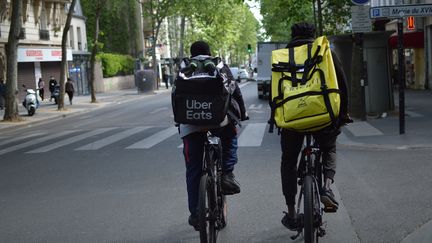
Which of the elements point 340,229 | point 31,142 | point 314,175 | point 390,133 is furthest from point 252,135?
point 314,175

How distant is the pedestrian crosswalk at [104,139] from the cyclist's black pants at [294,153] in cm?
713

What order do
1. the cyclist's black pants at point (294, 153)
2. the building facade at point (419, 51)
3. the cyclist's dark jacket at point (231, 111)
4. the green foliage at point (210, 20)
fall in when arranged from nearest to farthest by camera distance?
the cyclist's black pants at point (294, 153), the cyclist's dark jacket at point (231, 111), the building facade at point (419, 51), the green foliage at point (210, 20)

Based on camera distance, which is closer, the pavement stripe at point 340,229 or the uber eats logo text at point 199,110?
the uber eats logo text at point 199,110

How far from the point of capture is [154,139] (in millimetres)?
13805

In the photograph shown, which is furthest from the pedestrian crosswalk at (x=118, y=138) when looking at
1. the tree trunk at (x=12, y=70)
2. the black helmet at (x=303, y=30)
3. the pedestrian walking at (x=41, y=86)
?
the pedestrian walking at (x=41, y=86)

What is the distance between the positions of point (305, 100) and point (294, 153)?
555 mm

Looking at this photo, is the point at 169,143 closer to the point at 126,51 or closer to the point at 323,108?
the point at 323,108

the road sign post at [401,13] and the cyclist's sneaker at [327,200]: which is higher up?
the road sign post at [401,13]

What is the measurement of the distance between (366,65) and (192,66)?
11.5 meters

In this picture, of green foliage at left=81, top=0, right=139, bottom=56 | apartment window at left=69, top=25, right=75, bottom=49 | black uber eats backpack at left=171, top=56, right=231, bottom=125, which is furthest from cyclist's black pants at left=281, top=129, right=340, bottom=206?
green foliage at left=81, top=0, right=139, bottom=56

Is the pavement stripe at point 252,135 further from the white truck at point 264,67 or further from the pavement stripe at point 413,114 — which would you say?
the white truck at point 264,67

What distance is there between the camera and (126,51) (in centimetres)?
6072

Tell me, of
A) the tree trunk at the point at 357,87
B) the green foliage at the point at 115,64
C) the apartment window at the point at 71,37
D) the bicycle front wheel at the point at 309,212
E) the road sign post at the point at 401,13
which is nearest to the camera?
the bicycle front wheel at the point at 309,212

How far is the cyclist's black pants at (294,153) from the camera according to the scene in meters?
4.64
